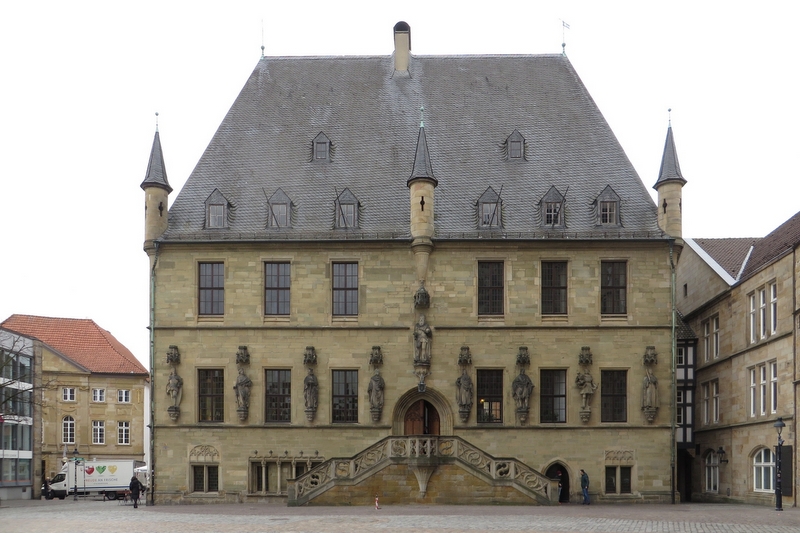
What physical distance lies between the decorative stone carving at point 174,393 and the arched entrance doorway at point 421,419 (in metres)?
8.06

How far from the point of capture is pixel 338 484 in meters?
32.4

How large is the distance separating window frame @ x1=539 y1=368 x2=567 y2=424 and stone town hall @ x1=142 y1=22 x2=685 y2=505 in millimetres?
71

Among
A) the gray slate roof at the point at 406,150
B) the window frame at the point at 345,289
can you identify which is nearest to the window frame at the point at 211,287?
the gray slate roof at the point at 406,150

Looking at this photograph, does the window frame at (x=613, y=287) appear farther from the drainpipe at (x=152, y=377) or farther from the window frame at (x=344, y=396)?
the drainpipe at (x=152, y=377)

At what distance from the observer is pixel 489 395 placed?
120ft

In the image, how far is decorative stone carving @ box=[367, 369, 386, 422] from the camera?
3600 centimetres

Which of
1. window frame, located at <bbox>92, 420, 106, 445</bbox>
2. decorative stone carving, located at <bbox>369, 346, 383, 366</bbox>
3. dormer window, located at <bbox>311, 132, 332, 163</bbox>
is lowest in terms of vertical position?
A: window frame, located at <bbox>92, 420, 106, 445</bbox>

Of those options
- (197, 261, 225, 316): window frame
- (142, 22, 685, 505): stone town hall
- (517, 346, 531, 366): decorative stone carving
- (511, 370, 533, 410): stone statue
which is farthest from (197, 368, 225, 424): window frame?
(517, 346, 531, 366): decorative stone carving

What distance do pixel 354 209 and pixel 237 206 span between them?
4398mm

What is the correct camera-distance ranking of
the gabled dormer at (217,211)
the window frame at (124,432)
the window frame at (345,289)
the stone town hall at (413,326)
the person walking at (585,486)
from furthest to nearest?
the window frame at (124,432), the gabled dormer at (217,211), the window frame at (345,289), the stone town hall at (413,326), the person walking at (585,486)

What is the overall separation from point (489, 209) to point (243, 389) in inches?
432

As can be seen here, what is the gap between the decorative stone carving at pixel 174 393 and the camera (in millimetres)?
36344

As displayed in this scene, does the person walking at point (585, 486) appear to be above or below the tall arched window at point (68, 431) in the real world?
above

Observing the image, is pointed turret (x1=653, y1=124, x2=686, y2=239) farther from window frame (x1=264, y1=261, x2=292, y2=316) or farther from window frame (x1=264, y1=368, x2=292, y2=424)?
window frame (x1=264, y1=368, x2=292, y2=424)
